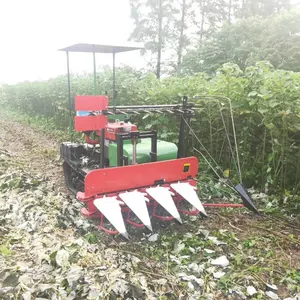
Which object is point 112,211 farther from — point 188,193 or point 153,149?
point 153,149

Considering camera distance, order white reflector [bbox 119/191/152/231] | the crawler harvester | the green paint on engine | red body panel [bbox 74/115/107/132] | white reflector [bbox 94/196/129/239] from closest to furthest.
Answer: white reflector [bbox 94/196/129/239] → white reflector [bbox 119/191/152/231] → the crawler harvester → the green paint on engine → red body panel [bbox 74/115/107/132]

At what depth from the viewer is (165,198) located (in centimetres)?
433

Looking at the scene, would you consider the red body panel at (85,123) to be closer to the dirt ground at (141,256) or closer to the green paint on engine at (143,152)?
the green paint on engine at (143,152)

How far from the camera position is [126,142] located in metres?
5.25

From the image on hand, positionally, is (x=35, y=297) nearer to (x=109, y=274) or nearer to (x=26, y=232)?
(x=109, y=274)

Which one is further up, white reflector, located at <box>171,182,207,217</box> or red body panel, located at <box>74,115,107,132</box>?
red body panel, located at <box>74,115,107,132</box>

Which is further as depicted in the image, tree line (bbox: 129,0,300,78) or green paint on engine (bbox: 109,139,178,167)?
tree line (bbox: 129,0,300,78)

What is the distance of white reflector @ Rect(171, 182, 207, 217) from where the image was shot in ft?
14.7

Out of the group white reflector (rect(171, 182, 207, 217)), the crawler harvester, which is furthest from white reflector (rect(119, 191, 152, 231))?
white reflector (rect(171, 182, 207, 217))

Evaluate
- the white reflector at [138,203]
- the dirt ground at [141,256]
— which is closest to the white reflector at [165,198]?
the white reflector at [138,203]

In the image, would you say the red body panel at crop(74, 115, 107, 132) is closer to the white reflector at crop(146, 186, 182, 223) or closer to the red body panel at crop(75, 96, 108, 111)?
the red body panel at crop(75, 96, 108, 111)

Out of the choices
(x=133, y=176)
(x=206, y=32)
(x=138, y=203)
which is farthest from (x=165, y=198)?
(x=206, y=32)

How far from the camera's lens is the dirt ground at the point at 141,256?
110 inches

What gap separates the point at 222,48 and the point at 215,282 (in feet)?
53.6
